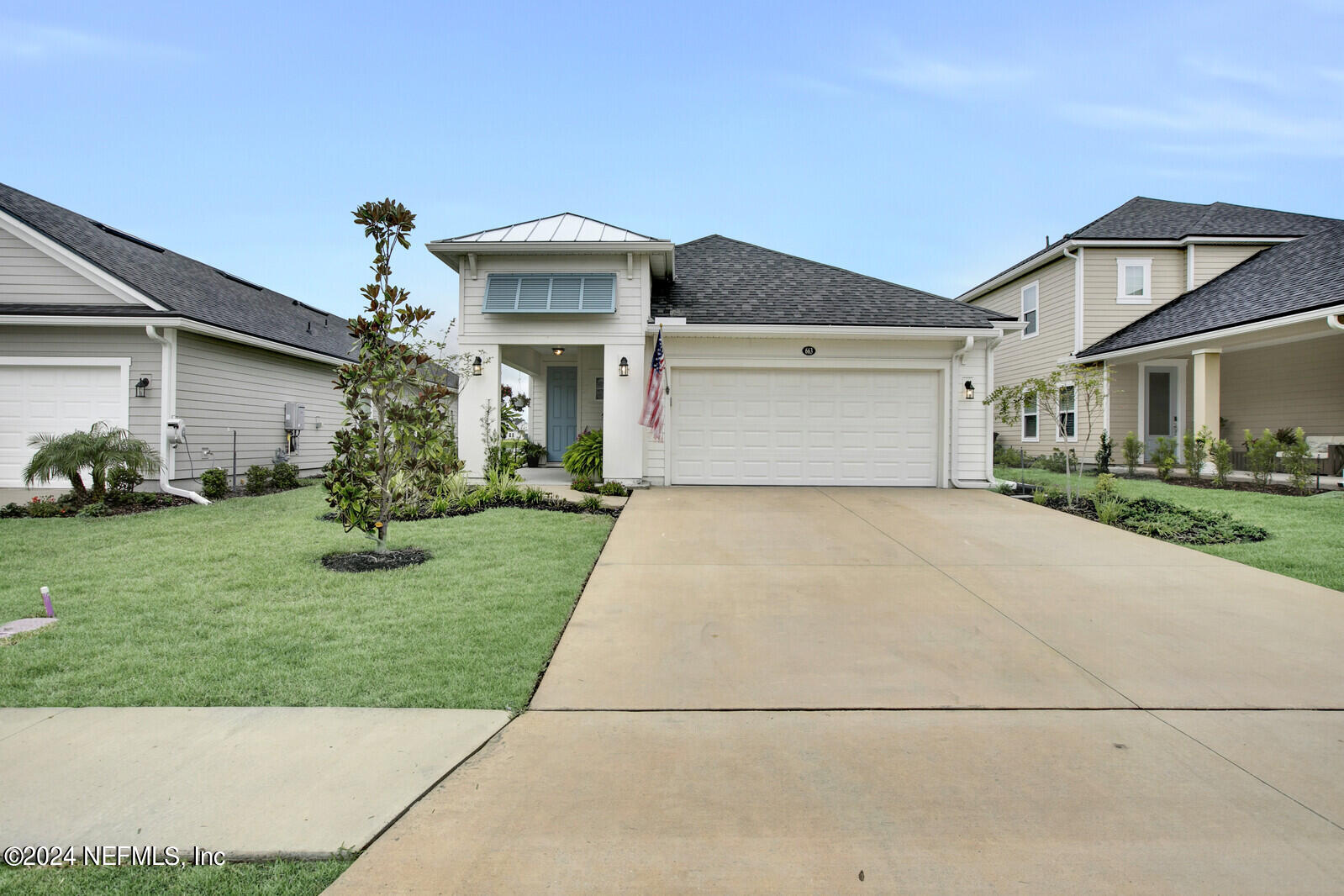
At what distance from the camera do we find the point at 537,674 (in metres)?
3.52

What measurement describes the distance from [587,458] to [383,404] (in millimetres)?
5854

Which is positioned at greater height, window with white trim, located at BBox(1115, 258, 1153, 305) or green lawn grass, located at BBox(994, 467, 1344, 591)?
window with white trim, located at BBox(1115, 258, 1153, 305)

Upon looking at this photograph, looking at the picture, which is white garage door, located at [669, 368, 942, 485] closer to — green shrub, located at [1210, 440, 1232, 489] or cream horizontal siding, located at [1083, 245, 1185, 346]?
green shrub, located at [1210, 440, 1232, 489]

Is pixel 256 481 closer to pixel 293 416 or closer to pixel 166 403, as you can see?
pixel 166 403

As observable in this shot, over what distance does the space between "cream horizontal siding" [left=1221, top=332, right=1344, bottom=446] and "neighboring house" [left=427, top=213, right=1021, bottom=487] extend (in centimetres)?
744

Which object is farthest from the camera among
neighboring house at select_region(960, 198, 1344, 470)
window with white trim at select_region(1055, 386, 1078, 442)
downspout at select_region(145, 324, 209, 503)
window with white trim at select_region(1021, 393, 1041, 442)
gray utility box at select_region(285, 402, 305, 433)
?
window with white trim at select_region(1021, 393, 1041, 442)

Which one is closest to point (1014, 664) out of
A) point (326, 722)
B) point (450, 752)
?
point (450, 752)

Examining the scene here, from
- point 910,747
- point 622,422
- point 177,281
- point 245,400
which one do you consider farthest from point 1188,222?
point 177,281

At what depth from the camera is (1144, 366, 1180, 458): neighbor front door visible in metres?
16.1

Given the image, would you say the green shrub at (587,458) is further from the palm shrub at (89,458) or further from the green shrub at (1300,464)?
the green shrub at (1300,464)

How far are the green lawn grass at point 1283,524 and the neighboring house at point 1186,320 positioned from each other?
3122 mm

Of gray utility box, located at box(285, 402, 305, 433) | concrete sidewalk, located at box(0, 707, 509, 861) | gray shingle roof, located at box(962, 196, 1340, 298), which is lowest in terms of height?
concrete sidewalk, located at box(0, 707, 509, 861)

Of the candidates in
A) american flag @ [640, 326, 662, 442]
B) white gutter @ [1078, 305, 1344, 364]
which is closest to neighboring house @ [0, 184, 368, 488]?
american flag @ [640, 326, 662, 442]

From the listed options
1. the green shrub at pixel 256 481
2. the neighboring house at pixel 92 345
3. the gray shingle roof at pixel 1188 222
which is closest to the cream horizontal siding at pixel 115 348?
the neighboring house at pixel 92 345
